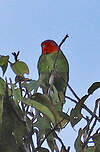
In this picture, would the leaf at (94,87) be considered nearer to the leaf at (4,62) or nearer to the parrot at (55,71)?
the parrot at (55,71)

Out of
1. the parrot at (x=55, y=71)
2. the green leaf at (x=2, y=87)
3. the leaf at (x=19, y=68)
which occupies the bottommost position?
the green leaf at (x=2, y=87)

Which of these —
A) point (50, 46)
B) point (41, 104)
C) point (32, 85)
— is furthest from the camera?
point (50, 46)

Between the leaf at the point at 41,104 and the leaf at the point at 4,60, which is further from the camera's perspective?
the leaf at the point at 4,60

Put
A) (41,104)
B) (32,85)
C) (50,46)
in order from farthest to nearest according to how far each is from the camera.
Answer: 1. (50,46)
2. (32,85)
3. (41,104)

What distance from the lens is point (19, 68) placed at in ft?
2.88

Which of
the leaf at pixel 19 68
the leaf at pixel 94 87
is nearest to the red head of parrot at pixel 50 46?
the leaf at pixel 19 68

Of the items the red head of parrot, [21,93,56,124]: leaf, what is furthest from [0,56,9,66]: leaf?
the red head of parrot

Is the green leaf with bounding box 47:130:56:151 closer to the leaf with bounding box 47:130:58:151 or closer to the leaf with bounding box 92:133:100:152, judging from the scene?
the leaf with bounding box 47:130:58:151

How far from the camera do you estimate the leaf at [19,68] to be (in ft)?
2.87

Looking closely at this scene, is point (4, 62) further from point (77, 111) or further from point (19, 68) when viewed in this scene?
point (77, 111)

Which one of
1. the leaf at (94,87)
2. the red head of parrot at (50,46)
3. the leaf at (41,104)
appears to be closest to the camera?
the leaf at (41,104)

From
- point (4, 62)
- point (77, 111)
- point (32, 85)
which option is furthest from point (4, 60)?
point (77, 111)

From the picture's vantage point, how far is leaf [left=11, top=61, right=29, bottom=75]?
874 mm

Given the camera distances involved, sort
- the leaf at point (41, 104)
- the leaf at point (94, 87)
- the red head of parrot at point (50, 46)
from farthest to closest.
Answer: the red head of parrot at point (50, 46)
the leaf at point (94, 87)
the leaf at point (41, 104)
